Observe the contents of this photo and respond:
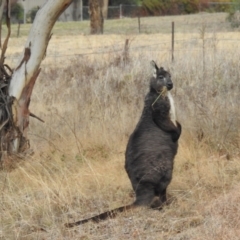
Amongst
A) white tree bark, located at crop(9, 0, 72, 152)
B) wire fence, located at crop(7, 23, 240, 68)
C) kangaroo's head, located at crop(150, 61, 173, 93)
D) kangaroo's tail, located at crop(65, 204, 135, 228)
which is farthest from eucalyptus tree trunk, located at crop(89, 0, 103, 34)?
kangaroo's tail, located at crop(65, 204, 135, 228)

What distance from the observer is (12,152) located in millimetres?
8766

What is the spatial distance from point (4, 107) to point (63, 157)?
0.96 meters

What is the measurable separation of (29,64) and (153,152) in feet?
8.57

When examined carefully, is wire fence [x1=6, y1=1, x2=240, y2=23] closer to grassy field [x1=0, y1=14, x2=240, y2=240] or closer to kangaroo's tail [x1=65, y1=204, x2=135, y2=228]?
grassy field [x1=0, y1=14, x2=240, y2=240]

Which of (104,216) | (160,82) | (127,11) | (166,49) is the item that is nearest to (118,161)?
(160,82)

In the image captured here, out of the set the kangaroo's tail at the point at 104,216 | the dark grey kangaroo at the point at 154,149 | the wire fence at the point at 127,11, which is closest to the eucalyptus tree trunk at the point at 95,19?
the wire fence at the point at 127,11

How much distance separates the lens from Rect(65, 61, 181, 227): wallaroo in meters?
6.66

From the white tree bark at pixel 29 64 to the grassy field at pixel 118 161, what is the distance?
1.80ft

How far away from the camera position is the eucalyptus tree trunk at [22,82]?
873cm

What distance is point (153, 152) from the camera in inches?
270

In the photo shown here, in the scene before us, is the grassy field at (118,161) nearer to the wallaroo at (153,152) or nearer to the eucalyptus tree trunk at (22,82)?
the wallaroo at (153,152)

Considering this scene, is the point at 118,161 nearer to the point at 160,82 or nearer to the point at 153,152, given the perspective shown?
the point at 160,82

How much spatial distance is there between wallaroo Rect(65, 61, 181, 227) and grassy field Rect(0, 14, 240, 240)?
134 mm

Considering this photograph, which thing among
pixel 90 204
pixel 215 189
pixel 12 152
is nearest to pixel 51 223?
pixel 90 204
